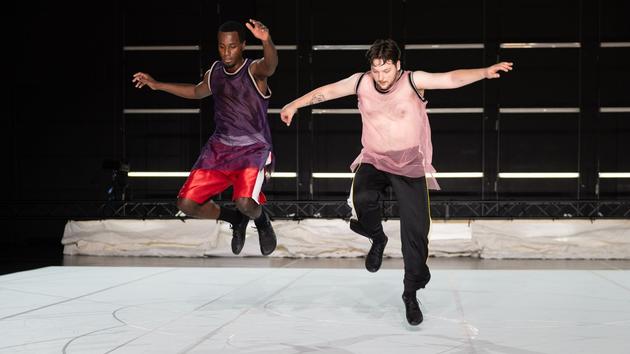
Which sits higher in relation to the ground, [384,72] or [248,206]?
[384,72]

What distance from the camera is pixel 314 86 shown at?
9.88 meters

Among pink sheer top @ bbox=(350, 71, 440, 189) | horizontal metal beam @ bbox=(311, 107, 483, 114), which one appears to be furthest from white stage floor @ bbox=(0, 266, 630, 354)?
horizontal metal beam @ bbox=(311, 107, 483, 114)

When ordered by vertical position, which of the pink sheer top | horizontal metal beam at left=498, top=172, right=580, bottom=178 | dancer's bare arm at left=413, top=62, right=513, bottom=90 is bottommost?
horizontal metal beam at left=498, top=172, right=580, bottom=178

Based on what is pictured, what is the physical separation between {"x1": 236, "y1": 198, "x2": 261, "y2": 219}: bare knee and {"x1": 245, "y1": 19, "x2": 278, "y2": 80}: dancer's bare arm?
2.27 ft

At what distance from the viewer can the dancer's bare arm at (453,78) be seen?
3.35 meters

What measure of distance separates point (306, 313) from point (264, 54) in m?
1.39

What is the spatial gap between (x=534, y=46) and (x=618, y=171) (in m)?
1.93

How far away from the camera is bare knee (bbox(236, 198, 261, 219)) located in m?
4.16

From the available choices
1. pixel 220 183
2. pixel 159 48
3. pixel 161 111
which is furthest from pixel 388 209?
pixel 220 183

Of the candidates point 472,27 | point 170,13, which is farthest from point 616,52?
point 170,13

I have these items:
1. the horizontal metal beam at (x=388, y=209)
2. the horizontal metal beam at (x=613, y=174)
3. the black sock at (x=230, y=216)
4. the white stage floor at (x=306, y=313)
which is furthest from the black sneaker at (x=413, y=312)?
the horizontal metal beam at (x=613, y=174)

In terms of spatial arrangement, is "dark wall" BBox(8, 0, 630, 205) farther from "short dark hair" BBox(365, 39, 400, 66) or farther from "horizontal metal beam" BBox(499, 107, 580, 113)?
"short dark hair" BBox(365, 39, 400, 66)

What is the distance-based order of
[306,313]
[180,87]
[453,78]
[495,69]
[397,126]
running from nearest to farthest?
1. [495,69]
2. [453,78]
3. [397,126]
4. [306,313]
5. [180,87]

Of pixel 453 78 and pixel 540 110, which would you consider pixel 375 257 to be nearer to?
pixel 453 78
